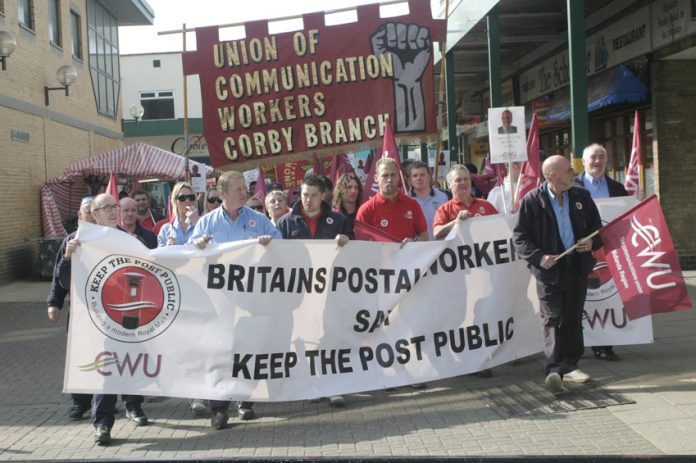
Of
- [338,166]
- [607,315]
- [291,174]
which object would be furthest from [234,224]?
[291,174]

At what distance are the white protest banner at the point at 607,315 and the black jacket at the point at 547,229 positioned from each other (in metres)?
1.00

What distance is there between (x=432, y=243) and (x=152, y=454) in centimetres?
A: 286

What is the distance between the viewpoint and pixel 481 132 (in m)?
26.2

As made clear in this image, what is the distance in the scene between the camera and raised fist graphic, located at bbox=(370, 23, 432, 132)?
412 inches

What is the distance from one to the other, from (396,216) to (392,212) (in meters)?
0.05

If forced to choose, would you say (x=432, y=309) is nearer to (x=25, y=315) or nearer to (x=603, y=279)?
(x=603, y=279)

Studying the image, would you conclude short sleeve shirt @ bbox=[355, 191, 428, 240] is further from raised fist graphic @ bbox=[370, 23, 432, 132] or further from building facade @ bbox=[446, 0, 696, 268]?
building facade @ bbox=[446, 0, 696, 268]

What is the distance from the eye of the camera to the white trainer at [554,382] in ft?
22.1

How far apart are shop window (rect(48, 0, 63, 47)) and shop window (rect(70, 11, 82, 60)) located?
1.49 meters

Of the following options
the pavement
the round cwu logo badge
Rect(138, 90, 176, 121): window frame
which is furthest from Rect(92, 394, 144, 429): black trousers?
Rect(138, 90, 176, 121): window frame

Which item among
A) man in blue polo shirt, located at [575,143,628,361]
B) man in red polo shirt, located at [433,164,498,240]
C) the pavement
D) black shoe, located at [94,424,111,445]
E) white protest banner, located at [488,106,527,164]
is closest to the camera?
the pavement

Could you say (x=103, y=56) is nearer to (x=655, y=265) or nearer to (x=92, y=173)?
(x=92, y=173)

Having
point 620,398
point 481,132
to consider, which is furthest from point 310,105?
point 481,132

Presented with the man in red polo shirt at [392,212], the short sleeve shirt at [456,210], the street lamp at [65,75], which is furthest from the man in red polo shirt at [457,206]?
the street lamp at [65,75]
